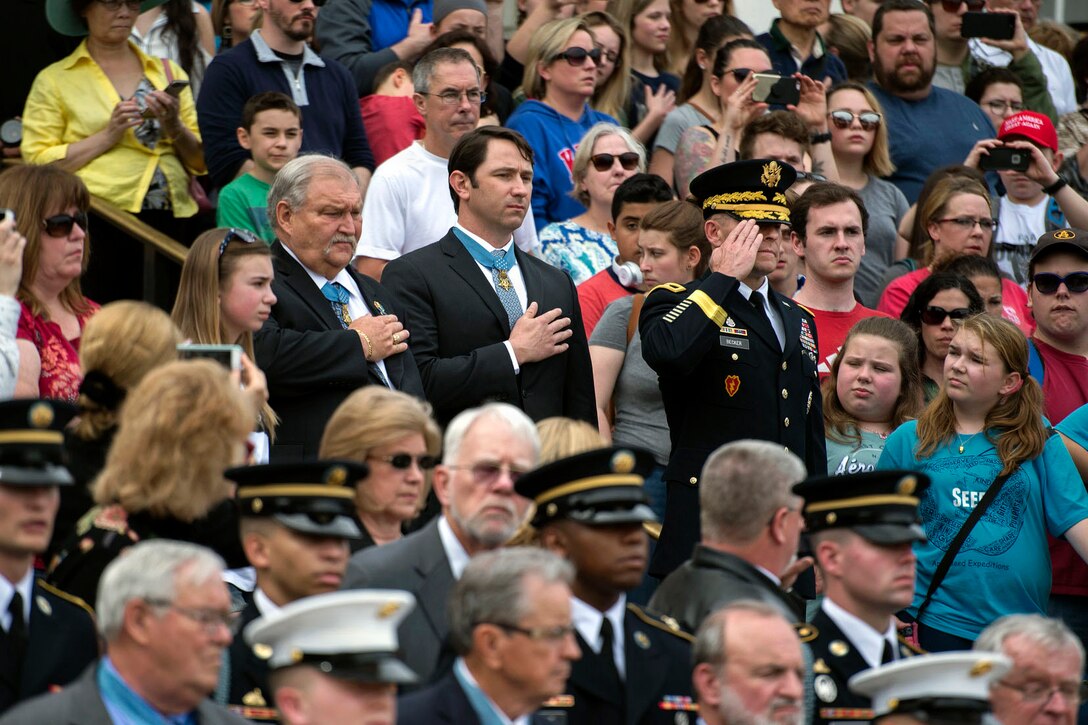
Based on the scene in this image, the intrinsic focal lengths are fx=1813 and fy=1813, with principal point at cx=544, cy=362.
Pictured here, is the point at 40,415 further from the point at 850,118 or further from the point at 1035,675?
the point at 850,118

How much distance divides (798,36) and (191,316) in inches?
235

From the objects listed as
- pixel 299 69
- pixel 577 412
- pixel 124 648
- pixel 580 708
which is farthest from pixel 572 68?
pixel 124 648

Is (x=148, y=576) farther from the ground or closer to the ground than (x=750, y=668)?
farther from the ground

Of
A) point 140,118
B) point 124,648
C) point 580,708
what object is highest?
point 140,118

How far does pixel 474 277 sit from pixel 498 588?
10.5ft

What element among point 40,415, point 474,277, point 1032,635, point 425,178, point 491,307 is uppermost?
point 425,178

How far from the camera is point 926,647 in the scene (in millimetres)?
7066

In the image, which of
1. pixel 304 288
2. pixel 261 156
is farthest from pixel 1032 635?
pixel 261 156

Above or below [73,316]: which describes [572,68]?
above

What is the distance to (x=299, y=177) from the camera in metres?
7.27

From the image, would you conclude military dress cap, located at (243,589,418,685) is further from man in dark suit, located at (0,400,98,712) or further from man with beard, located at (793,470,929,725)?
man with beard, located at (793,470,929,725)

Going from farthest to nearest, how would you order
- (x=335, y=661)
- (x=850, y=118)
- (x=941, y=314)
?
(x=850, y=118)
(x=941, y=314)
(x=335, y=661)

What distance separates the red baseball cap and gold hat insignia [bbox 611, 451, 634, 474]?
19.3 ft

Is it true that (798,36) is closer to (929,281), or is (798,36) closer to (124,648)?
(929,281)
